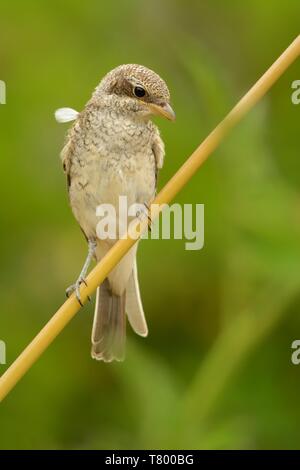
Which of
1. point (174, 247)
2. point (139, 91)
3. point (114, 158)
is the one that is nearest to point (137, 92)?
point (139, 91)

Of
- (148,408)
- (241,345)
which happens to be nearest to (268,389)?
(241,345)

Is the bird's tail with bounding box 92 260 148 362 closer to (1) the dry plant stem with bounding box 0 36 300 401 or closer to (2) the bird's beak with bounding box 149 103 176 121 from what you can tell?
(2) the bird's beak with bounding box 149 103 176 121

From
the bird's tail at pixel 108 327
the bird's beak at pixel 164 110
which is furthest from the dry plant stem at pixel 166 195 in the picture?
the bird's tail at pixel 108 327

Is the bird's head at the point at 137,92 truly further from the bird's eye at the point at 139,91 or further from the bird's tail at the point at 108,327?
the bird's tail at the point at 108,327

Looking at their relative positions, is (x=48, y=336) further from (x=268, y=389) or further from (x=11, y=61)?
(x=11, y=61)

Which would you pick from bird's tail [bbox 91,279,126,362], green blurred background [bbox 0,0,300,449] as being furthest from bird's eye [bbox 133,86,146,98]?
bird's tail [bbox 91,279,126,362]
